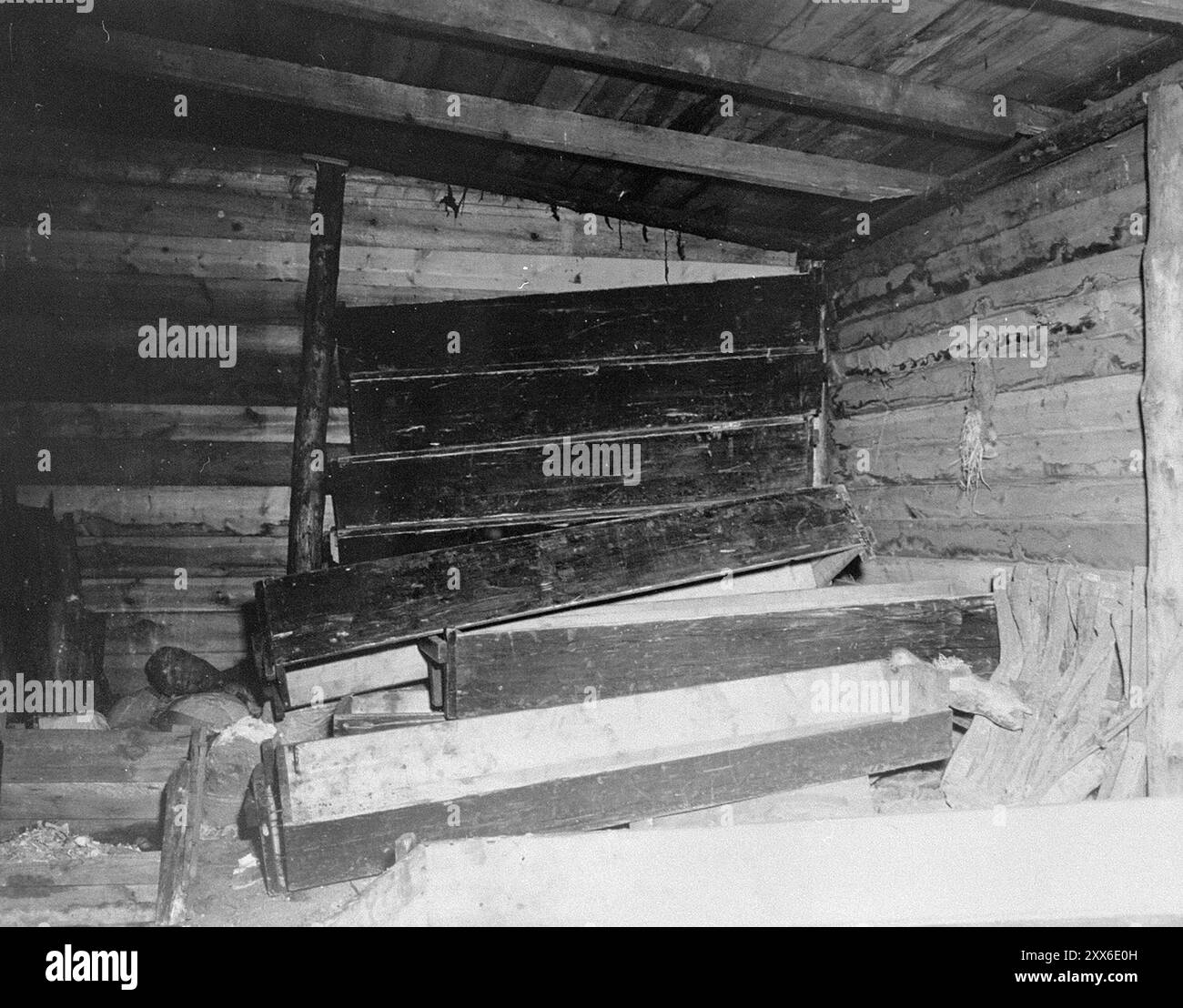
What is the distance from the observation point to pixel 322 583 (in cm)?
371

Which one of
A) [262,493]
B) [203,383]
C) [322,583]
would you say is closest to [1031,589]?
[322,583]

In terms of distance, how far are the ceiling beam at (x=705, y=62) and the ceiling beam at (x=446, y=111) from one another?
59cm

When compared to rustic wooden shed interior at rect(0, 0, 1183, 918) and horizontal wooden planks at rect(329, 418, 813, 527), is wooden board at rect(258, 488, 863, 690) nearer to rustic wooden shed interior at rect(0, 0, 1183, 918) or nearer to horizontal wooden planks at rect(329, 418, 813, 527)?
rustic wooden shed interior at rect(0, 0, 1183, 918)

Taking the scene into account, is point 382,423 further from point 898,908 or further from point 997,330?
point 898,908

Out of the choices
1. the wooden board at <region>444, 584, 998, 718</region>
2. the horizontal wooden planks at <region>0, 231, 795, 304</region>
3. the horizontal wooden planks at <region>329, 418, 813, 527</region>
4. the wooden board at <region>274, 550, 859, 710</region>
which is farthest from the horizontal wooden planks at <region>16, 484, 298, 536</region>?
the wooden board at <region>444, 584, 998, 718</region>

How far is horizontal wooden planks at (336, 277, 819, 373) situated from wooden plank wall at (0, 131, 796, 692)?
62cm

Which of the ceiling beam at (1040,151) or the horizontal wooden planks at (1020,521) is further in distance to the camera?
the horizontal wooden planks at (1020,521)

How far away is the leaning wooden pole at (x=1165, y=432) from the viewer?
3.30m

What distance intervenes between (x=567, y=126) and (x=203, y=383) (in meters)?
2.82

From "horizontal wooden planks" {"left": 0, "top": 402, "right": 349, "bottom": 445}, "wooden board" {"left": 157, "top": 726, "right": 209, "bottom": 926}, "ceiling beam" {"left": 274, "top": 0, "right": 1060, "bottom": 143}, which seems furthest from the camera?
"horizontal wooden planks" {"left": 0, "top": 402, "right": 349, "bottom": 445}

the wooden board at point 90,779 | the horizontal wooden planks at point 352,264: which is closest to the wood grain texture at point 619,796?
the wooden board at point 90,779

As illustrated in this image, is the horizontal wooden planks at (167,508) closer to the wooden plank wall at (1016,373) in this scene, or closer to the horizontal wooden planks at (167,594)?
the horizontal wooden planks at (167,594)

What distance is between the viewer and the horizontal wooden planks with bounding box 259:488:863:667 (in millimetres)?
3674

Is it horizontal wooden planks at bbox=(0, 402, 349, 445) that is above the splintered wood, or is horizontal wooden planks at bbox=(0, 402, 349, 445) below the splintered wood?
above
